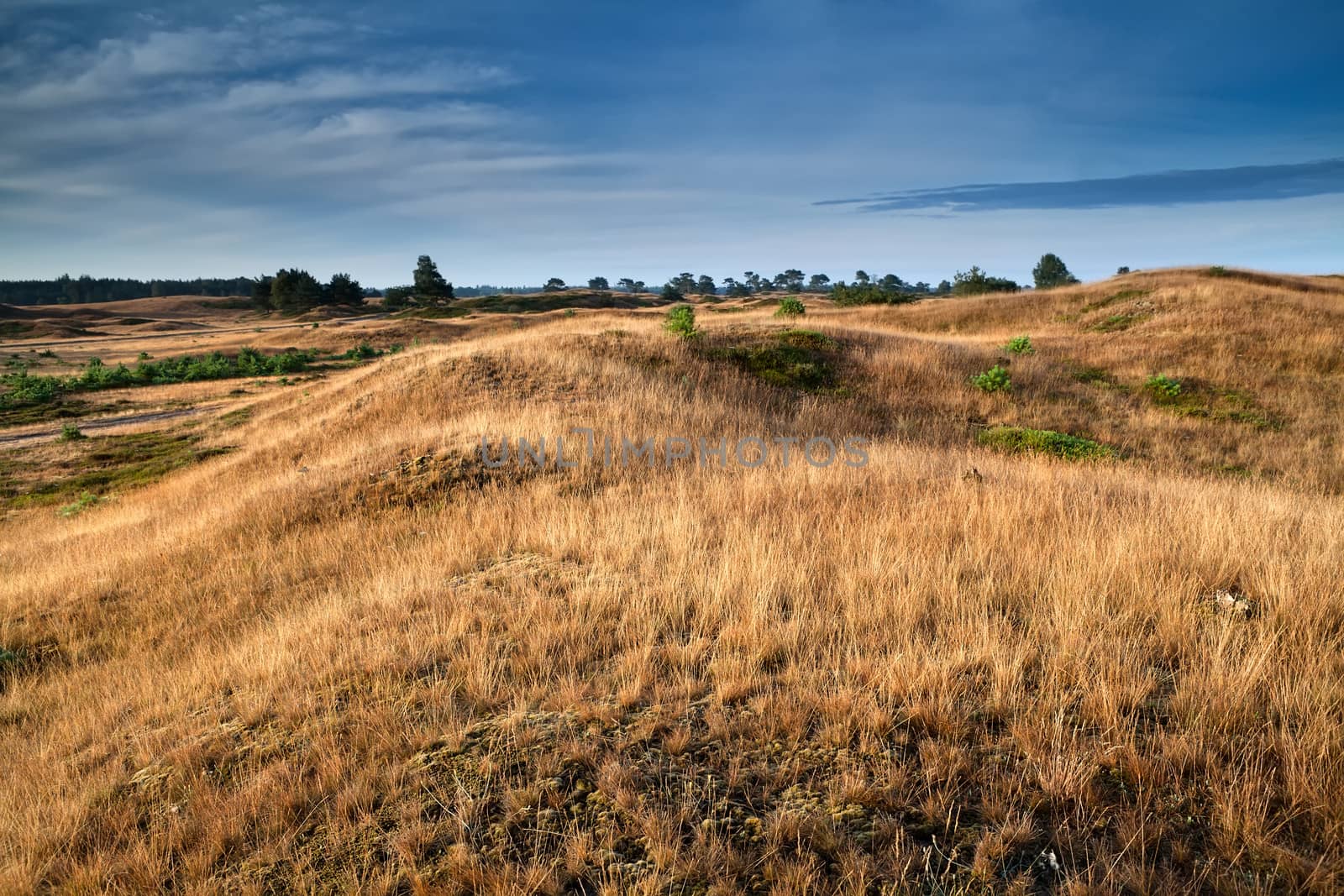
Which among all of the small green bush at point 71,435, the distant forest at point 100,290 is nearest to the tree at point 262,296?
the distant forest at point 100,290

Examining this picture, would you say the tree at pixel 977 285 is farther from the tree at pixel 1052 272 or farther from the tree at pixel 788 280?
the tree at pixel 788 280

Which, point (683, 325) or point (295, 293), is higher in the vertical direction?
point (295, 293)

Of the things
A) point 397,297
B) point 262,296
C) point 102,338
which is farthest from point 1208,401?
point 262,296

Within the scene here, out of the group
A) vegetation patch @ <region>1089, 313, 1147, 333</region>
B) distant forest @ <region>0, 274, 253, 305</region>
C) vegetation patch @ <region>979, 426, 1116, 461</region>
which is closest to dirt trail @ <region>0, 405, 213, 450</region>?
vegetation patch @ <region>979, 426, 1116, 461</region>

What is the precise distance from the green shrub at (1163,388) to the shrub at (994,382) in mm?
3639

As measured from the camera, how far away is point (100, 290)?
5674 inches

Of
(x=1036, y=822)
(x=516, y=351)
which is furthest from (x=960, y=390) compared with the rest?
(x=1036, y=822)

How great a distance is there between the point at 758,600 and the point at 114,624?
7.30m

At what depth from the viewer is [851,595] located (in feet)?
14.8

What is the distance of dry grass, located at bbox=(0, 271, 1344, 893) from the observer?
101 inches

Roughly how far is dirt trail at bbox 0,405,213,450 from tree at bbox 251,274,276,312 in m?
72.8

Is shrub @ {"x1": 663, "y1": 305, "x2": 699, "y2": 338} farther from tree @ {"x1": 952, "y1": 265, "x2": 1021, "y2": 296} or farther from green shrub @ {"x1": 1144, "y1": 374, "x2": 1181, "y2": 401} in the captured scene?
tree @ {"x1": 952, "y1": 265, "x2": 1021, "y2": 296}

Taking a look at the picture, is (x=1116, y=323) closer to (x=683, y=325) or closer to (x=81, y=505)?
(x=683, y=325)

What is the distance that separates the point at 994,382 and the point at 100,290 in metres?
197
